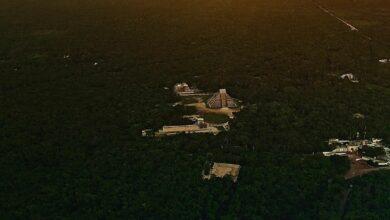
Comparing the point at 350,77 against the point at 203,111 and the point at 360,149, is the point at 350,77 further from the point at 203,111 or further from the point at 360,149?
the point at 360,149

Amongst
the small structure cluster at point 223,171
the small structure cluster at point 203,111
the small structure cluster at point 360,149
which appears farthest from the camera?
the small structure cluster at point 203,111

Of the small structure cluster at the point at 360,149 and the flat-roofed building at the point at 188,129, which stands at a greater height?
the flat-roofed building at the point at 188,129

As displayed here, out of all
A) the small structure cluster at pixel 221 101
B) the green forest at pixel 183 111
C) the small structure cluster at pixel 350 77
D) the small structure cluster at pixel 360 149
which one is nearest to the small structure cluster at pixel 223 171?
the green forest at pixel 183 111

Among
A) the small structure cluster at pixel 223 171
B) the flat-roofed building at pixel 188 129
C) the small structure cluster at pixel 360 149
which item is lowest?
the small structure cluster at pixel 360 149

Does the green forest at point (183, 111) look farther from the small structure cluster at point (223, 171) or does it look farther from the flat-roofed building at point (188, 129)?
the flat-roofed building at point (188, 129)

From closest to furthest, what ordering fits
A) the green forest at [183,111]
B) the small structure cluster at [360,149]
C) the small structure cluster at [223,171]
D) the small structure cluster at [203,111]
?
the green forest at [183,111] → the small structure cluster at [223,171] → the small structure cluster at [360,149] → the small structure cluster at [203,111]

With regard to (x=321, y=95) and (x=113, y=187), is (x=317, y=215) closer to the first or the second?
(x=113, y=187)

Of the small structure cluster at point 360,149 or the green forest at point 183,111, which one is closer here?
the green forest at point 183,111

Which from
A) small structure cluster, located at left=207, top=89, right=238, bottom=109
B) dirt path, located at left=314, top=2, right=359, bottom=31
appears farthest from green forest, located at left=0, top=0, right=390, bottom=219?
small structure cluster, located at left=207, top=89, right=238, bottom=109

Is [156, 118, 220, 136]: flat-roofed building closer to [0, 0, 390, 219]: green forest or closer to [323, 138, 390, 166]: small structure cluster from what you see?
[0, 0, 390, 219]: green forest
